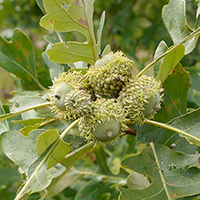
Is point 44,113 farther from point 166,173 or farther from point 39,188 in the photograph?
point 166,173

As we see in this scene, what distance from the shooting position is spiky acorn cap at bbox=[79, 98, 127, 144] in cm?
96

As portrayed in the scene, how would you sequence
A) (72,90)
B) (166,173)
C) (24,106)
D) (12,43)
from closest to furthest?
(72,90) → (166,173) → (24,106) → (12,43)

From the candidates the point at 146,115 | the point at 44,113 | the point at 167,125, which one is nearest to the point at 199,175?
the point at 167,125

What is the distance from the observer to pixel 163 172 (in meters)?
1.13

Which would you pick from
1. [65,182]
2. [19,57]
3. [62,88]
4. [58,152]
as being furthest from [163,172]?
[19,57]

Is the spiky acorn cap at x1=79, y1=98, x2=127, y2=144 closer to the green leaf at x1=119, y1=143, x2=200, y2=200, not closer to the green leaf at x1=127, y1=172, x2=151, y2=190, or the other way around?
the green leaf at x1=119, y1=143, x2=200, y2=200

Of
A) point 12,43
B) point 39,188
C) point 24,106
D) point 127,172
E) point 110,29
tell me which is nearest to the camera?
point 39,188

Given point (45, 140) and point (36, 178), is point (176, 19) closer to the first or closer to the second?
point (45, 140)

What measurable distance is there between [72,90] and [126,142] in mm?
1201

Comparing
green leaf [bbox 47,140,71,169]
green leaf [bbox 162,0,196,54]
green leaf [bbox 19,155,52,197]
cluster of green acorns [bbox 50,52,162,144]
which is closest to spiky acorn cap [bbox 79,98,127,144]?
cluster of green acorns [bbox 50,52,162,144]

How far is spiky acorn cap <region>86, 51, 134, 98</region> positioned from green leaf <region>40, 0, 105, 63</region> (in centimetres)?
19

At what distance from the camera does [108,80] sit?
1.04 meters

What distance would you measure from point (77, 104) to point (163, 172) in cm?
54

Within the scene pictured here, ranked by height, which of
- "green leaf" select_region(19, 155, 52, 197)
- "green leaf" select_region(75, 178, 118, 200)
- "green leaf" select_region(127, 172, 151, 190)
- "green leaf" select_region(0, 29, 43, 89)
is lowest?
"green leaf" select_region(75, 178, 118, 200)
